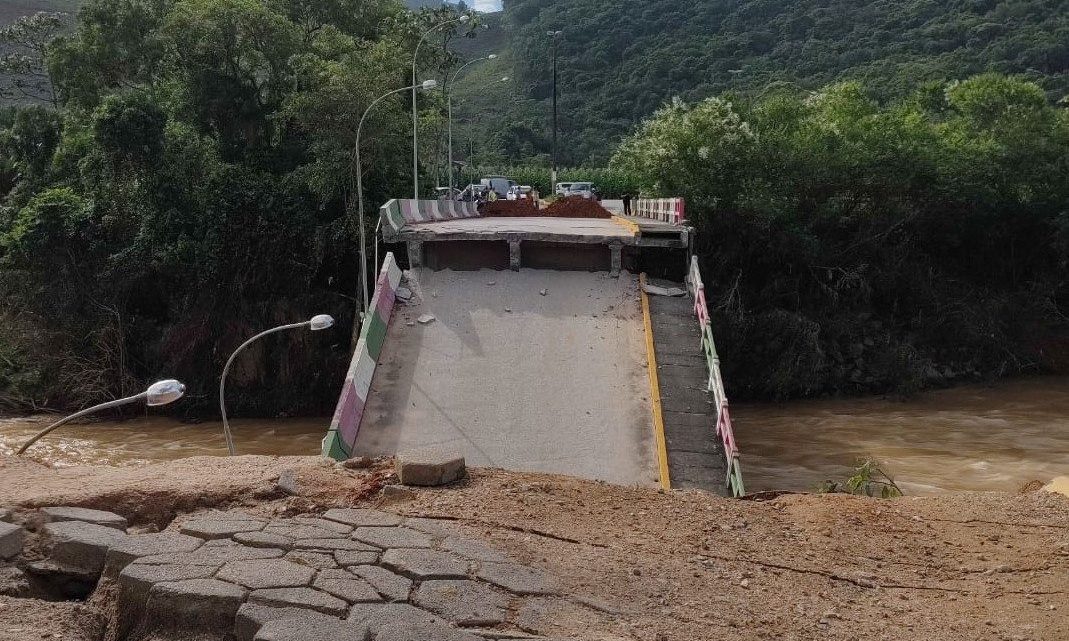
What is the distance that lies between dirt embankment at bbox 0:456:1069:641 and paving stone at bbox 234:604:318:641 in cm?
85

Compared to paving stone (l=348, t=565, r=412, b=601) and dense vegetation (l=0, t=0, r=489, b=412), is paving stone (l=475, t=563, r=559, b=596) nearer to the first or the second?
paving stone (l=348, t=565, r=412, b=601)

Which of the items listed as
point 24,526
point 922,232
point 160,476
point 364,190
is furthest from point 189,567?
point 922,232

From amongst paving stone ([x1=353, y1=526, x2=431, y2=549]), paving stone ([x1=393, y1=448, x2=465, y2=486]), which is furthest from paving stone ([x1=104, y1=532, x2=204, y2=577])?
Answer: paving stone ([x1=393, y1=448, x2=465, y2=486])

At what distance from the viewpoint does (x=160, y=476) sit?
6523mm

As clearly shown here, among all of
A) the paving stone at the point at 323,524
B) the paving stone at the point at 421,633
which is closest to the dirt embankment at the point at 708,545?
the paving stone at the point at 323,524

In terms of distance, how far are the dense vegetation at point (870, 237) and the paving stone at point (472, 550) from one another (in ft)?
64.4

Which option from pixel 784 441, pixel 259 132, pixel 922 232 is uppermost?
pixel 259 132

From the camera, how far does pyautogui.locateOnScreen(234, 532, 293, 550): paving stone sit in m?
5.14

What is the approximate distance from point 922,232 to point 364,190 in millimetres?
16907

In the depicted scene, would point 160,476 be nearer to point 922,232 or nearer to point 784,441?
point 784,441

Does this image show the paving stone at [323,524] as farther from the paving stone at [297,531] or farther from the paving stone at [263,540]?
the paving stone at [263,540]

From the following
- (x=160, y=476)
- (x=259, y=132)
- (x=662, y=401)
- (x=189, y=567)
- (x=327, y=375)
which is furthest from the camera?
(x=259, y=132)

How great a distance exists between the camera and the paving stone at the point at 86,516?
5453mm

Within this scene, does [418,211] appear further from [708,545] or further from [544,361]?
[708,545]
